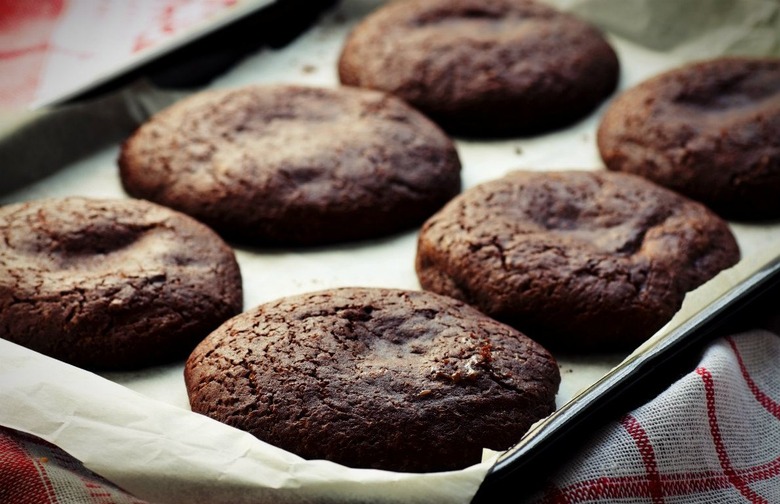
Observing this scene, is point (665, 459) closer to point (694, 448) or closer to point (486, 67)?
point (694, 448)

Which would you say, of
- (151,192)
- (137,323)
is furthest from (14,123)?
(137,323)

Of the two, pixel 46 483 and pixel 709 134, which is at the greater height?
pixel 46 483

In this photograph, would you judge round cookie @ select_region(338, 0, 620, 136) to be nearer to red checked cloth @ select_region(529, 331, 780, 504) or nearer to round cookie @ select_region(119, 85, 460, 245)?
round cookie @ select_region(119, 85, 460, 245)

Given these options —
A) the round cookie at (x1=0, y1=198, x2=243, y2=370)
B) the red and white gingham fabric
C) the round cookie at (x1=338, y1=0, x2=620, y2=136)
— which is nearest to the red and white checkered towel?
the red and white gingham fabric

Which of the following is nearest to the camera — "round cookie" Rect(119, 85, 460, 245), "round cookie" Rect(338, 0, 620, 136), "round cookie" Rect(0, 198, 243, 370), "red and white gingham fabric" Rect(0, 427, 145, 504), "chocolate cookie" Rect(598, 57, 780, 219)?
"red and white gingham fabric" Rect(0, 427, 145, 504)

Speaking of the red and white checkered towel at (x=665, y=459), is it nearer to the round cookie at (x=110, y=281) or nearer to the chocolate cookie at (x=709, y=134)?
the round cookie at (x=110, y=281)

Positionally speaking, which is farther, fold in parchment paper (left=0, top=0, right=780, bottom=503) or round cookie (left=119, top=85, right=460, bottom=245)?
round cookie (left=119, top=85, right=460, bottom=245)

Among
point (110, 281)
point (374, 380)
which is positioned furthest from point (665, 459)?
point (110, 281)
